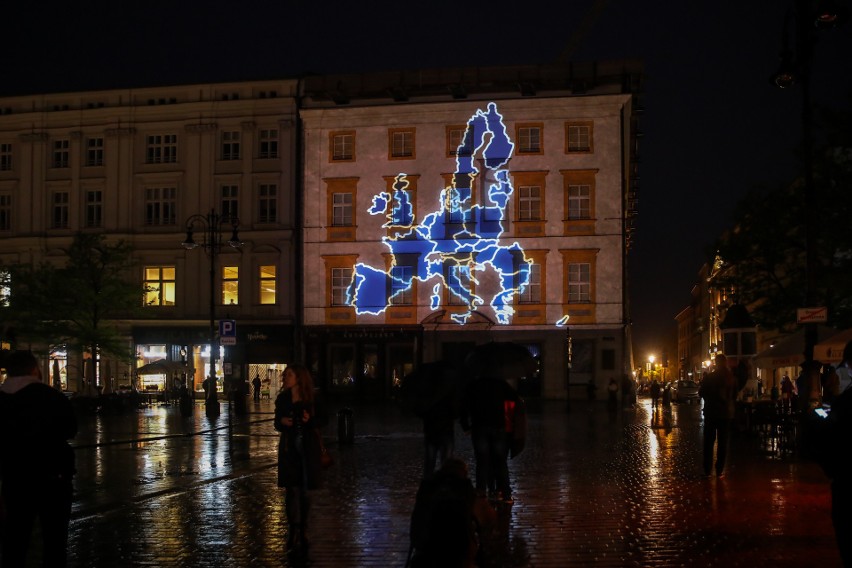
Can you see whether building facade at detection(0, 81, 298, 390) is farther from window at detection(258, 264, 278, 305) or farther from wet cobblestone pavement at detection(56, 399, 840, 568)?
wet cobblestone pavement at detection(56, 399, 840, 568)

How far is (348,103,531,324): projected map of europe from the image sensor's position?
167 ft

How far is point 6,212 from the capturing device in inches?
2271

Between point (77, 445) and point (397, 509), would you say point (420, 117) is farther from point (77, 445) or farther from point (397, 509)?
point (397, 509)

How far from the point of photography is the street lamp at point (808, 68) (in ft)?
53.6

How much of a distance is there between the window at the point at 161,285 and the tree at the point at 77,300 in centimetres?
529

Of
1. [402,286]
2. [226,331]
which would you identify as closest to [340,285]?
[402,286]

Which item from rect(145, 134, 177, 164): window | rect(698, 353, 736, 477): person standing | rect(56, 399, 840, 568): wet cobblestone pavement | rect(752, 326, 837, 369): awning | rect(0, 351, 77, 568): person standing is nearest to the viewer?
rect(0, 351, 77, 568): person standing

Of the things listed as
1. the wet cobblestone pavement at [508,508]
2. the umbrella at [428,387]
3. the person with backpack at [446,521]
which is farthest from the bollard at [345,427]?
the person with backpack at [446,521]

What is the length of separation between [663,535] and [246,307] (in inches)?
1802

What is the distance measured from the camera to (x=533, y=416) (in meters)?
37.7

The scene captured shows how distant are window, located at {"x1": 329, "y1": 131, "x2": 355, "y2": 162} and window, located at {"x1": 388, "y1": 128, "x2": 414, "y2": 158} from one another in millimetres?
2027

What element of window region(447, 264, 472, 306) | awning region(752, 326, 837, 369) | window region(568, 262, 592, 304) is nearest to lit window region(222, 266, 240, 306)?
window region(447, 264, 472, 306)

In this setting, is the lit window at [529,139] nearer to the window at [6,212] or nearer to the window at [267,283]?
the window at [267,283]

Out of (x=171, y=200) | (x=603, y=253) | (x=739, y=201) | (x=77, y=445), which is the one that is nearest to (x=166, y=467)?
(x=77, y=445)
